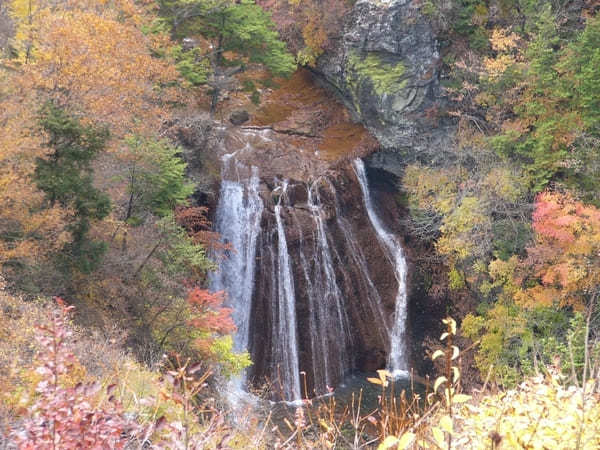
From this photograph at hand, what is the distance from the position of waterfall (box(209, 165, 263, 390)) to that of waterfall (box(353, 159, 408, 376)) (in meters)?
4.47

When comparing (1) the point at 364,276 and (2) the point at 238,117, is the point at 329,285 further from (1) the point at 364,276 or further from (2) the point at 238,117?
(2) the point at 238,117

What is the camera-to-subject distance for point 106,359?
804 cm

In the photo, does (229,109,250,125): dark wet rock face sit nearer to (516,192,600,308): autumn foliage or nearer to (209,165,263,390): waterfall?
(209,165,263,390): waterfall

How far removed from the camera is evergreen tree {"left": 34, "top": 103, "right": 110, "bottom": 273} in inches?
428

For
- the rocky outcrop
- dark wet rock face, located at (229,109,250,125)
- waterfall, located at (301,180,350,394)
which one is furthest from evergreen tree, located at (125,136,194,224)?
the rocky outcrop

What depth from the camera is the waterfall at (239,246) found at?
1725 centimetres

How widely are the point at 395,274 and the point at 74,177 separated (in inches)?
471

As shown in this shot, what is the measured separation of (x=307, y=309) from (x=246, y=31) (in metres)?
10.2

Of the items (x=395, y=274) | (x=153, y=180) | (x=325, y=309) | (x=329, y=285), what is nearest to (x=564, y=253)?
(x=395, y=274)

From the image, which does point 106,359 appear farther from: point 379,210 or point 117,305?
point 379,210

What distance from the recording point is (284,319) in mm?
17391

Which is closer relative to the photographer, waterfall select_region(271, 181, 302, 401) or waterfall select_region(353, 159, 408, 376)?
waterfall select_region(271, 181, 302, 401)

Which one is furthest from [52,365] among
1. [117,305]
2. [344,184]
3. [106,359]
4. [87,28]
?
[344,184]

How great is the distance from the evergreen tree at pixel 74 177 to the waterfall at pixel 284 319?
6.96 m
